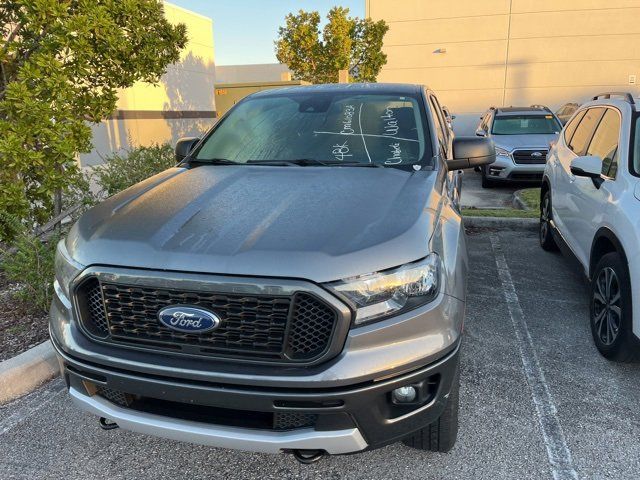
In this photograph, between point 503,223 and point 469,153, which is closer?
point 469,153

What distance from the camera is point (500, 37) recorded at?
22062 millimetres

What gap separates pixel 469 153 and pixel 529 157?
7.33m

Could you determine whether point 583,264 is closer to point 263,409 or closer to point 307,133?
point 307,133

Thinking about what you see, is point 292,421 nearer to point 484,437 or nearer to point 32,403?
point 484,437

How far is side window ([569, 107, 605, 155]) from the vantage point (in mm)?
4527

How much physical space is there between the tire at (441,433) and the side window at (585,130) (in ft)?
10.5

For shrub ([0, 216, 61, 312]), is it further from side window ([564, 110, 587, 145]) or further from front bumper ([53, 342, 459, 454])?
side window ([564, 110, 587, 145])

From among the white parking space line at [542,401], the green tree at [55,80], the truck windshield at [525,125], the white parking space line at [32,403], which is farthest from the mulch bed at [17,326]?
the truck windshield at [525,125]

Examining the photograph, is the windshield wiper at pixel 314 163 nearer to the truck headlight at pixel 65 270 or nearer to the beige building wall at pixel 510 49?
the truck headlight at pixel 65 270

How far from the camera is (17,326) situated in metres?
3.72

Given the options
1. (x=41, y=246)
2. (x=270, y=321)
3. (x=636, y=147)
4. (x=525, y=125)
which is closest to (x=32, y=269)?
(x=41, y=246)

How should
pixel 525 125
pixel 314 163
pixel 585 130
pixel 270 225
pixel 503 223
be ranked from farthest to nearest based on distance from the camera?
pixel 525 125 → pixel 503 223 → pixel 585 130 → pixel 314 163 → pixel 270 225

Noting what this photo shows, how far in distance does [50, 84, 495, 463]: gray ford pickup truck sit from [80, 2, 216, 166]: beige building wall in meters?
8.30

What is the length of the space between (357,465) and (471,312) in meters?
2.13
